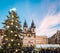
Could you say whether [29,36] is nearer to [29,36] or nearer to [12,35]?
[29,36]

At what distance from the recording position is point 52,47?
53.7 m

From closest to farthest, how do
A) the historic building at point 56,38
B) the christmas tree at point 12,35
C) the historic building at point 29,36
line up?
the christmas tree at point 12,35, the historic building at point 29,36, the historic building at point 56,38

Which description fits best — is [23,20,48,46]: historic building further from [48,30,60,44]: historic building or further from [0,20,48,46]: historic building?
[48,30,60,44]: historic building

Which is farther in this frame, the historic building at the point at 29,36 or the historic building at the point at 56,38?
the historic building at the point at 56,38

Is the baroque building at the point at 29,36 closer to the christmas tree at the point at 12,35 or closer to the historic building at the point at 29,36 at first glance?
the historic building at the point at 29,36

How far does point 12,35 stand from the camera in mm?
36688

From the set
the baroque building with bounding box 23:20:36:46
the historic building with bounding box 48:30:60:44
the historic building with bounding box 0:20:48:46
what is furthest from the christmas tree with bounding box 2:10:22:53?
the historic building with bounding box 48:30:60:44

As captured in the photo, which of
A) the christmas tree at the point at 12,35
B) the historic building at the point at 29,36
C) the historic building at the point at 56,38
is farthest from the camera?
the historic building at the point at 56,38

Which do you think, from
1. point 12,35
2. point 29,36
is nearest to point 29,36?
point 29,36

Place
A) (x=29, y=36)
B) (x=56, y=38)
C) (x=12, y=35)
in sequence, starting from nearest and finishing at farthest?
(x=12, y=35)
(x=29, y=36)
(x=56, y=38)

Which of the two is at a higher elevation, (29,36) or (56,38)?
(29,36)

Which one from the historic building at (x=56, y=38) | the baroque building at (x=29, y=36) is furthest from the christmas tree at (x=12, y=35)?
the historic building at (x=56, y=38)

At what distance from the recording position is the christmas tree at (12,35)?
3641 cm

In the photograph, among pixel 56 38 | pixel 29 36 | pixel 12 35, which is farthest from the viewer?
pixel 56 38
